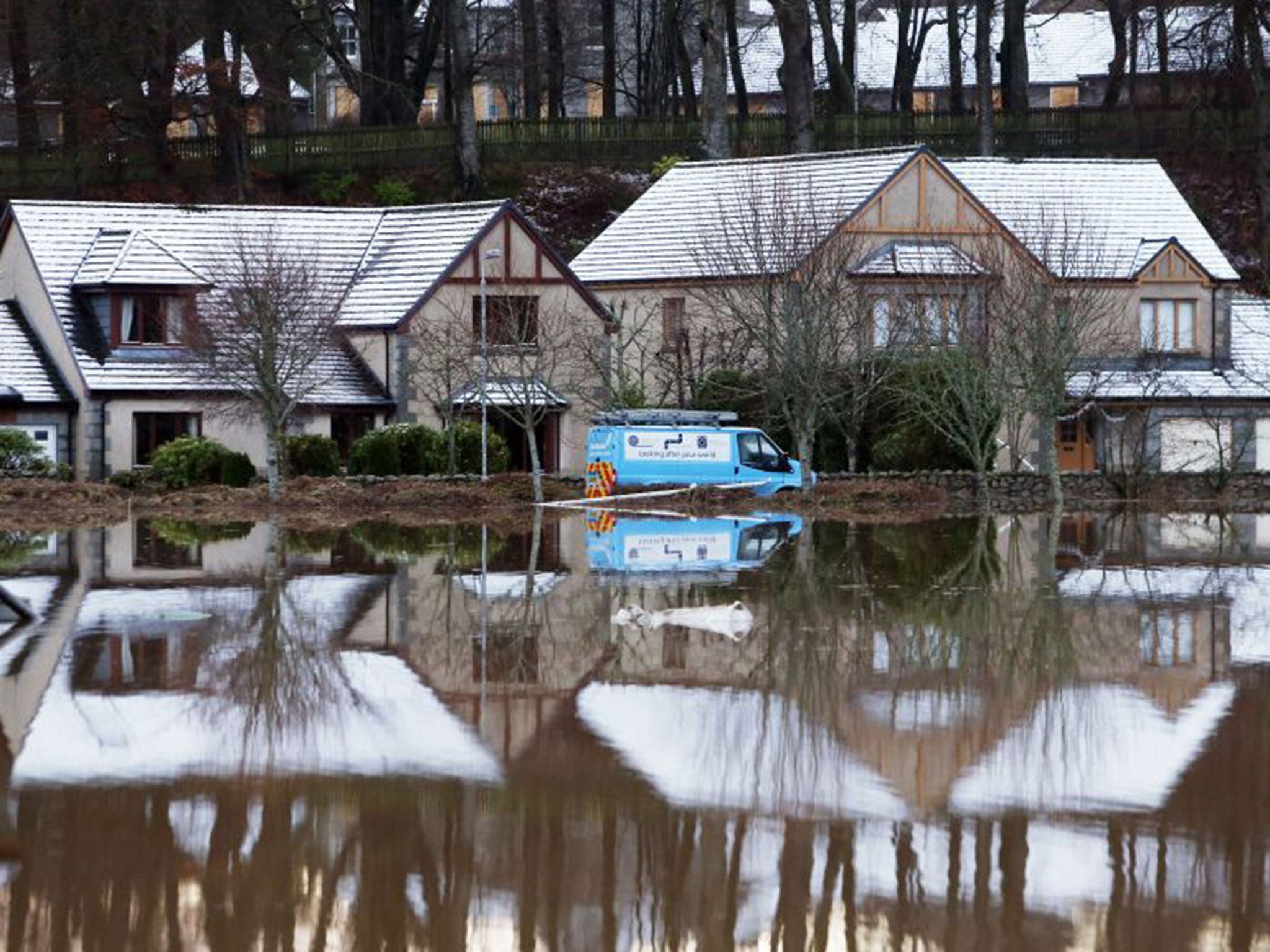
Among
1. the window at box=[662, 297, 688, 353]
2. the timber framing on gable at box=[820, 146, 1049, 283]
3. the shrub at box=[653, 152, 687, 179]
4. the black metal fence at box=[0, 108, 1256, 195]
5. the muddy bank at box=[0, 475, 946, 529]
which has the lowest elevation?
the muddy bank at box=[0, 475, 946, 529]

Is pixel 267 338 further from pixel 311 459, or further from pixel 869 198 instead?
pixel 869 198

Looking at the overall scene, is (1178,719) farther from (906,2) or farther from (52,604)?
(906,2)

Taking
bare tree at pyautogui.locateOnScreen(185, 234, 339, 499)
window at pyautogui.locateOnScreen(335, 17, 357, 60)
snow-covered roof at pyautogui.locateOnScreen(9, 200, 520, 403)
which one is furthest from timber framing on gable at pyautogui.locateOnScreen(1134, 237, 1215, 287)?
window at pyautogui.locateOnScreen(335, 17, 357, 60)

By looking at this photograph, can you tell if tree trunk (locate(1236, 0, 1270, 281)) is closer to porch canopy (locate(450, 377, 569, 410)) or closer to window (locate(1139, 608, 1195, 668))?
porch canopy (locate(450, 377, 569, 410))

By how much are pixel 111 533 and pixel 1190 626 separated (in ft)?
65.4

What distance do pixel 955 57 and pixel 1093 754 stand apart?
60844mm

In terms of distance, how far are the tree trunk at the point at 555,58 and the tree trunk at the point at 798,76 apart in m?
8.96

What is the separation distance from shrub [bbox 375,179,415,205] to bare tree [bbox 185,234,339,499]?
16.4 metres

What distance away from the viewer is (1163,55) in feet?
226

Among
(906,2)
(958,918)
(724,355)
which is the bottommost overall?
(958,918)

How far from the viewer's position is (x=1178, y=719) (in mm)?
18766

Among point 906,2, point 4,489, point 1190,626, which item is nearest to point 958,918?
point 1190,626

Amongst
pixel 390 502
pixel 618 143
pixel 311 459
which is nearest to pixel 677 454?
pixel 390 502

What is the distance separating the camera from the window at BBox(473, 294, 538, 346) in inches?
2121
